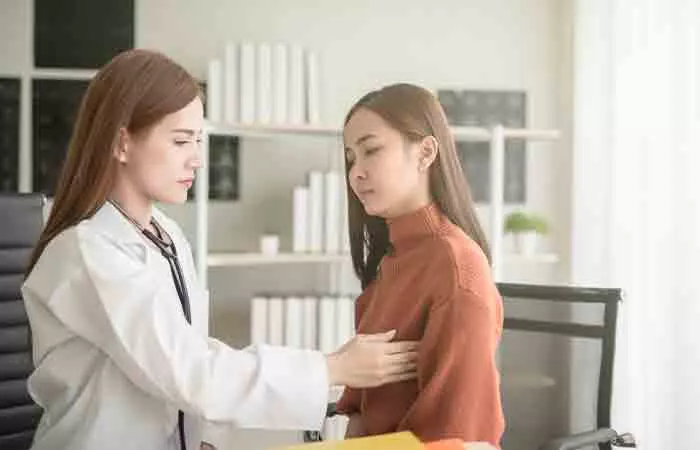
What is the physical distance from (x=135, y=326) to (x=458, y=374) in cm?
44

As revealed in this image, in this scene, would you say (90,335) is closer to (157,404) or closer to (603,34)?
(157,404)

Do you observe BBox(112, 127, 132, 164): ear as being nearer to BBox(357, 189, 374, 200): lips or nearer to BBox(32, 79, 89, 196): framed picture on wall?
BBox(357, 189, 374, 200): lips

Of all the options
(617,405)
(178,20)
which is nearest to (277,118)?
(178,20)

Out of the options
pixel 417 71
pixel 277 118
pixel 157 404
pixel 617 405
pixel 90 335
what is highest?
pixel 417 71

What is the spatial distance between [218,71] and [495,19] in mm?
997

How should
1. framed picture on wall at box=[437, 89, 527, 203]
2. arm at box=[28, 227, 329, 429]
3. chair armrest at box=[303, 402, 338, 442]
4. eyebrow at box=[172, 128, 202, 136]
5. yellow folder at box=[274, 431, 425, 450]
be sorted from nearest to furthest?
yellow folder at box=[274, 431, 425, 450]
arm at box=[28, 227, 329, 429]
eyebrow at box=[172, 128, 202, 136]
chair armrest at box=[303, 402, 338, 442]
framed picture on wall at box=[437, 89, 527, 203]

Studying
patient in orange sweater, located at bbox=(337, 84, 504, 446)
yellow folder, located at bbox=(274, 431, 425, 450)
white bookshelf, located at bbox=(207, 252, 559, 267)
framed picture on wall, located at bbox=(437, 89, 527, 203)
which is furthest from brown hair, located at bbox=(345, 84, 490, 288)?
framed picture on wall, located at bbox=(437, 89, 527, 203)

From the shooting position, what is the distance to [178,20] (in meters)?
2.87

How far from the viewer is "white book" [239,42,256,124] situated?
2629mm

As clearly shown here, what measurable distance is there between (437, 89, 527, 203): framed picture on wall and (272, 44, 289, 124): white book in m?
0.59

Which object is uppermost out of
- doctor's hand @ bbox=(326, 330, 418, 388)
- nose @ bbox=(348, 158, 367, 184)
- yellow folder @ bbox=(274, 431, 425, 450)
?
nose @ bbox=(348, 158, 367, 184)

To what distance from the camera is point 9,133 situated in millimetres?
2799

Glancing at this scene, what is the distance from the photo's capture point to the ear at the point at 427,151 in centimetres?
131

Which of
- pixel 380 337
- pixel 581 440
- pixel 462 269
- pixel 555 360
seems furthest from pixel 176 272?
pixel 555 360
